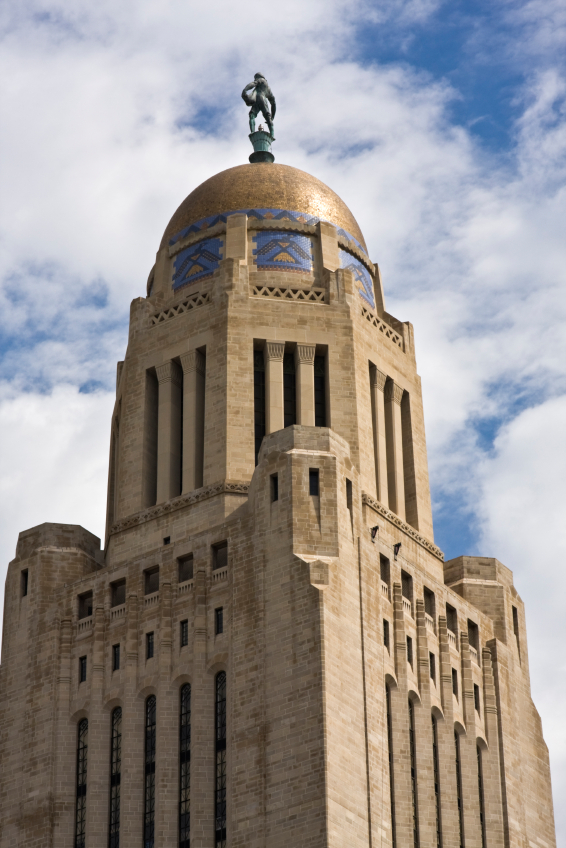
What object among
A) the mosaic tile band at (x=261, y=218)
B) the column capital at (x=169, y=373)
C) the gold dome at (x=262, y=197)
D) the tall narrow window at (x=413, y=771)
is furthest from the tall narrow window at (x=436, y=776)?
the gold dome at (x=262, y=197)

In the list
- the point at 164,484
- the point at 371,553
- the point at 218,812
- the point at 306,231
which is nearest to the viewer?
the point at 218,812

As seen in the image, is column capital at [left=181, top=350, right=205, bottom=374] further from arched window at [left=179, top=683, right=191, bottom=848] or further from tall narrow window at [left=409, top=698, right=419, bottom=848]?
tall narrow window at [left=409, top=698, right=419, bottom=848]

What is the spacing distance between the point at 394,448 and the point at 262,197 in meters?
10.7

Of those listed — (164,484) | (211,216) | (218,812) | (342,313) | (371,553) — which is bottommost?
(218,812)

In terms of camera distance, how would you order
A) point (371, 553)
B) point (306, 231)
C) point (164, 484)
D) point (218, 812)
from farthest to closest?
point (306, 231) < point (164, 484) < point (371, 553) < point (218, 812)

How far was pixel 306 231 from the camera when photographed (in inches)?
2682

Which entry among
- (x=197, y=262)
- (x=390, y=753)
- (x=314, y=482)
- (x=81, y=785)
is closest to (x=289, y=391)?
(x=197, y=262)

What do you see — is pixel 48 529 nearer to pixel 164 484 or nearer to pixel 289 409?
pixel 164 484

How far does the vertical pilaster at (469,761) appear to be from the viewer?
5850 cm

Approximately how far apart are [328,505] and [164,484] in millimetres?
8324

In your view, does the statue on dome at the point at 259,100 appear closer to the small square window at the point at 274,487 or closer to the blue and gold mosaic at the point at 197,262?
the blue and gold mosaic at the point at 197,262

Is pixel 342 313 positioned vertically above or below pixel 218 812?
above

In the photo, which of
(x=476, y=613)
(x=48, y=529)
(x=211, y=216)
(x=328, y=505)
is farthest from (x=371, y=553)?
(x=211, y=216)

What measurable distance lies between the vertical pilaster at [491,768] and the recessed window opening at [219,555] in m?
10.1
